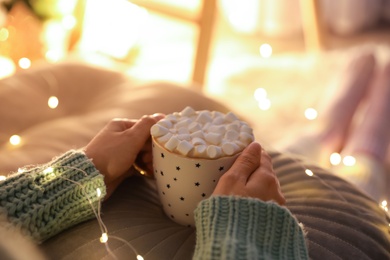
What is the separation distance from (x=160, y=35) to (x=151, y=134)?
1.88m

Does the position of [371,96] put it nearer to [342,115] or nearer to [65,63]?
[342,115]

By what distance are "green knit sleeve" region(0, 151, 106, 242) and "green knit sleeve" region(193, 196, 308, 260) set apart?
0.17 m

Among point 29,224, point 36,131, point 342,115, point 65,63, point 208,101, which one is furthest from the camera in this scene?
point 342,115

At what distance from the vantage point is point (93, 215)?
0.78m

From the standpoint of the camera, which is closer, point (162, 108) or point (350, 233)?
point (350, 233)

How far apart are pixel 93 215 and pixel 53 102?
A: 538 millimetres

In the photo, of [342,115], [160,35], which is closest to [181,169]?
[342,115]

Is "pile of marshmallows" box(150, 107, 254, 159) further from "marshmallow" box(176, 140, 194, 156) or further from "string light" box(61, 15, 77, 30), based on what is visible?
"string light" box(61, 15, 77, 30)

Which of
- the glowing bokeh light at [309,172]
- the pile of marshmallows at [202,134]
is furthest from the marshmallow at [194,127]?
the glowing bokeh light at [309,172]

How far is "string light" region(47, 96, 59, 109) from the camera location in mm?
1248

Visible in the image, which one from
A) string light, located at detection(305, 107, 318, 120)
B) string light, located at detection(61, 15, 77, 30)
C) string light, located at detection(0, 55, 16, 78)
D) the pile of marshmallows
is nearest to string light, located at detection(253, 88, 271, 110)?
string light, located at detection(305, 107, 318, 120)

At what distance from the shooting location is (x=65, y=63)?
1.36 m

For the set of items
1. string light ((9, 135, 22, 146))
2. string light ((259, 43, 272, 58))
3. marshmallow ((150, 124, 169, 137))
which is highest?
marshmallow ((150, 124, 169, 137))

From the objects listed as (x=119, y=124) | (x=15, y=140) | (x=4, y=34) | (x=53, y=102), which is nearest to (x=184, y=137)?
(x=119, y=124)
